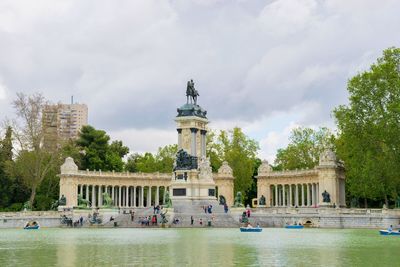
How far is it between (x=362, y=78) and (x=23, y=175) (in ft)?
146

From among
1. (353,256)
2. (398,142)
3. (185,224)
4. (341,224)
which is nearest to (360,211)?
(341,224)

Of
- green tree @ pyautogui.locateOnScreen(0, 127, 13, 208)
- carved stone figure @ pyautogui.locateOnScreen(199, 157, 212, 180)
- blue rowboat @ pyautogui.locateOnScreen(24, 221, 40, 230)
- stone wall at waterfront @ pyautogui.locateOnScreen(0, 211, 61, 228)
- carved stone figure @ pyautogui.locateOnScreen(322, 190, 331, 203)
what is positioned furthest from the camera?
green tree @ pyautogui.locateOnScreen(0, 127, 13, 208)

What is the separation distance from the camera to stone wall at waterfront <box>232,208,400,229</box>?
197 feet

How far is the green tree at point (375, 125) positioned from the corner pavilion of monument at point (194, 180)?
425 inches

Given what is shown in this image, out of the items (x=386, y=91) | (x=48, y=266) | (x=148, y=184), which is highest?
(x=386, y=91)

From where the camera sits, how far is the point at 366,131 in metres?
64.2

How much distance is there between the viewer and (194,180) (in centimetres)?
7894

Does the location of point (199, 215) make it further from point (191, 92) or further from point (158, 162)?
point (158, 162)

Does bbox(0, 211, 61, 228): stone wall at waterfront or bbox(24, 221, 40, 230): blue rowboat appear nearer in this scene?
bbox(24, 221, 40, 230): blue rowboat

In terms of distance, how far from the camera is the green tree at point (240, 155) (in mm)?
101588

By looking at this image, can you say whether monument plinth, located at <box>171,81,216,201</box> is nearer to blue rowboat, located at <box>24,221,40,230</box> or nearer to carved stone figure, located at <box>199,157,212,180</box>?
carved stone figure, located at <box>199,157,212,180</box>

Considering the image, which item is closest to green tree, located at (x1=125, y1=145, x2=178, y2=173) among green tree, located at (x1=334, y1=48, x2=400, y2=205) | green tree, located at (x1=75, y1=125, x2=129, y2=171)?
green tree, located at (x1=75, y1=125, x2=129, y2=171)

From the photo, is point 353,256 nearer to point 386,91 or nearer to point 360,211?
point 360,211

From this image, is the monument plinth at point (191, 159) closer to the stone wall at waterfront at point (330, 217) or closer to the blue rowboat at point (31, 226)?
the stone wall at waterfront at point (330, 217)
